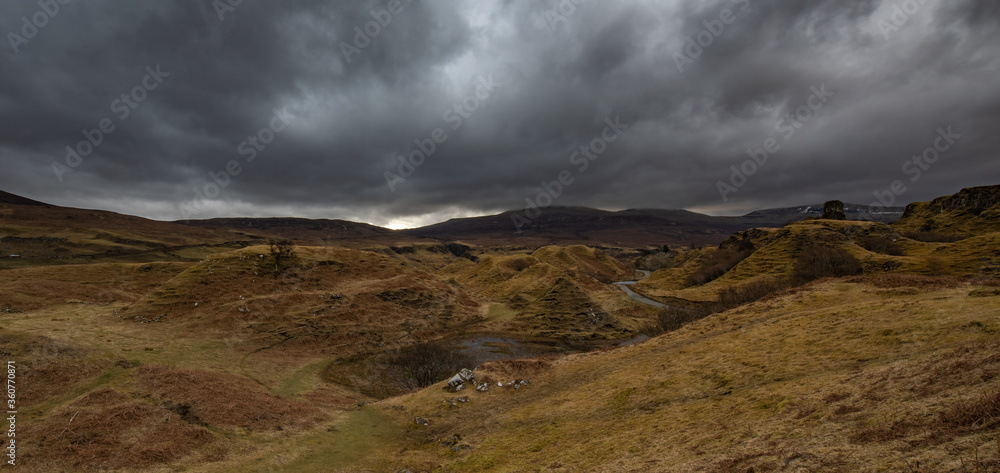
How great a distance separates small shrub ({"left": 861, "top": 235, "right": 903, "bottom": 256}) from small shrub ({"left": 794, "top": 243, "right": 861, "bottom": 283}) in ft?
34.0

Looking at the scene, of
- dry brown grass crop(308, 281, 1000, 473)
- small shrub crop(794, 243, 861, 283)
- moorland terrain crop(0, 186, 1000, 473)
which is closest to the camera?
dry brown grass crop(308, 281, 1000, 473)

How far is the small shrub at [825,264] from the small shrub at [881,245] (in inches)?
408

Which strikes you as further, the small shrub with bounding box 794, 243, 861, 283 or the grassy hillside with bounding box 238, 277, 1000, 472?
the small shrub with bounding box 794, 243, 861, 283

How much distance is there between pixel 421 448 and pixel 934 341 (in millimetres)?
25441

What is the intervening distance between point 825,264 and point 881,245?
24.0 m

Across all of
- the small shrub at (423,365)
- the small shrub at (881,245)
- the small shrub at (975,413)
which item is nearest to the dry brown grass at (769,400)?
the small shrub at (975,413)

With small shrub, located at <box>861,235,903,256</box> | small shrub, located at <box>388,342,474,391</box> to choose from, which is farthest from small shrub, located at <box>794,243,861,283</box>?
small shrub, located at <box>388,342,474,391</box>

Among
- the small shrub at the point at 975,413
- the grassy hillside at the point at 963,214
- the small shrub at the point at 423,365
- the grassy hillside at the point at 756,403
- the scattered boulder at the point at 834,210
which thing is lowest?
the small shrub at the point at 423,365

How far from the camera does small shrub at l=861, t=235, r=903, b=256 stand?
73.2 metres

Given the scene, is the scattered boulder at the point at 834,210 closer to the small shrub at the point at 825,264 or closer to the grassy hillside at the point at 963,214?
the grassy hillside at the point at 963,214

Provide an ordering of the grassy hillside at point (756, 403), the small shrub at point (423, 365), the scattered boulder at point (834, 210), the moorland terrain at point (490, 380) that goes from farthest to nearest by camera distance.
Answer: the scattered boulder at point (834, 210), the small shrub at point (423, 365), the moorland terrain at point (490, 380), the grassy hillside at point (756, 403)

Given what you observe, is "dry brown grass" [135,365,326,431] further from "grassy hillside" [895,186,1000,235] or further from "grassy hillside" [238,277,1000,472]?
"grassy hillside" [895,186,1000,235]

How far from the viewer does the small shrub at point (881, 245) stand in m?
73.2

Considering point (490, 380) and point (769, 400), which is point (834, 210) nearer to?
point (490, 380)
